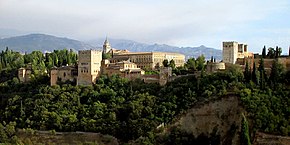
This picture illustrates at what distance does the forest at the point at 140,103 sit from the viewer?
30.1 meters

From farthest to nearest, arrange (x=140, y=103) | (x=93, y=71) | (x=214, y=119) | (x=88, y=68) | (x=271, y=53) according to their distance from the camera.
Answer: (x=93, y=71)
(x=88, y=68)
(x=271, y=53)
(x=140, y=103)
(x=214, y=119)

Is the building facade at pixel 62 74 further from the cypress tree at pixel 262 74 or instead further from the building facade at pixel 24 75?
the cypress tree at pixel 262 74

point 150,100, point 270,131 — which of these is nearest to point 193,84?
point 150,100

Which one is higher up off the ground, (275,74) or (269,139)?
(275,74)

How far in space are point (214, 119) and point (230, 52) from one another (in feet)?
32.8

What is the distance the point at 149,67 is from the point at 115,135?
46.5ft

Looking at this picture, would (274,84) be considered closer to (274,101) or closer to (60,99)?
(274,101)

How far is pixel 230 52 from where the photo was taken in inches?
1602

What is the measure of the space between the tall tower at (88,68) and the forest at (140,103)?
3.00 feet

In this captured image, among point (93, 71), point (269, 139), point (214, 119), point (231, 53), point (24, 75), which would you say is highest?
point (231, 53)

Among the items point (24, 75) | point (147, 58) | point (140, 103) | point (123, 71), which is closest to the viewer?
point (140, 103)

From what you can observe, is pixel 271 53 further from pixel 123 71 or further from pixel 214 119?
pixel 123 71

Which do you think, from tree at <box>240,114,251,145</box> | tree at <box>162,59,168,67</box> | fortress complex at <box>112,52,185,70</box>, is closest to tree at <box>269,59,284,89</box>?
tree at <box>240,114,251,145</box>

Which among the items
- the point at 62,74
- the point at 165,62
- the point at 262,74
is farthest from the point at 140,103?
the point at 165,62
